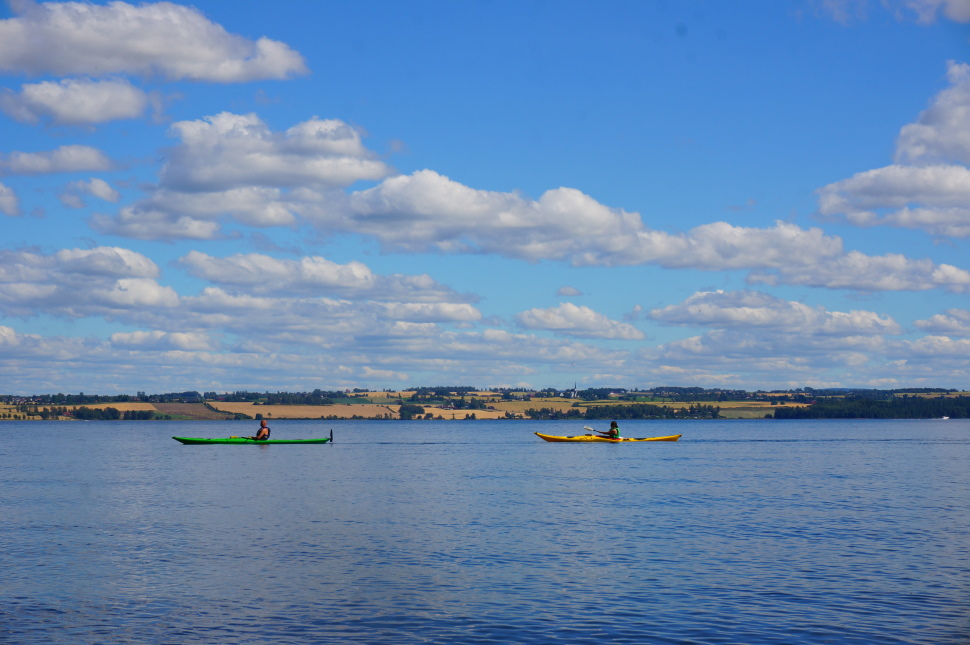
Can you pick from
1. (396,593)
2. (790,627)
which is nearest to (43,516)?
(396,593)

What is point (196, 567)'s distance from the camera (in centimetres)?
3036

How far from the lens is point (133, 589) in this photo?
89.1 feet

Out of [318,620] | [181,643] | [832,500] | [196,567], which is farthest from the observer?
[832,500]

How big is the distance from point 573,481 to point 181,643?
44272mm

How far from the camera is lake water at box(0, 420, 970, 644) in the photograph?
75.2ft

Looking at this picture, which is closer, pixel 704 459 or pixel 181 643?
pixel 181 643

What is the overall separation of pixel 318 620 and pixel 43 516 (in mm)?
25981

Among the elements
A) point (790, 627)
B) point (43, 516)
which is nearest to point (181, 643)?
point (790, 627)

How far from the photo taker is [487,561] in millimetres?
31234

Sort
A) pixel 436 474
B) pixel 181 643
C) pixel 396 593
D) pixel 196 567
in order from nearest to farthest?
pixel 181 643 < pixel 396 593 < pixel 196 567 < pixel 436 474

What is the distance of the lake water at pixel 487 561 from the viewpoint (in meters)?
22.9

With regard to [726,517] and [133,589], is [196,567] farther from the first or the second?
[726,517]

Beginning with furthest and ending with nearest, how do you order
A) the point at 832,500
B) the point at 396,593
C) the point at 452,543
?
the point at 832,500 < the point at 452,543 < the point at 396,593

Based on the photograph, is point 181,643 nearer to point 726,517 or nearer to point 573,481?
point 726,517
